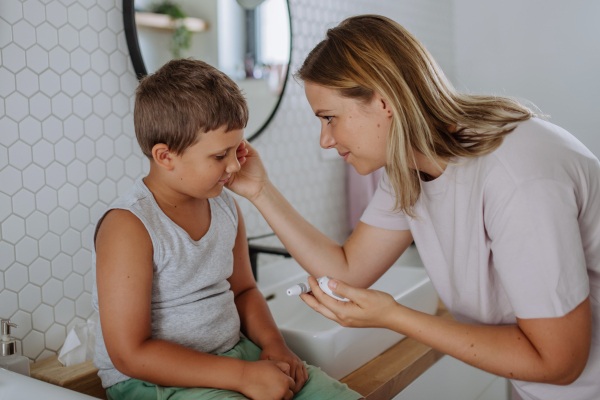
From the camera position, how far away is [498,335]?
94 cm

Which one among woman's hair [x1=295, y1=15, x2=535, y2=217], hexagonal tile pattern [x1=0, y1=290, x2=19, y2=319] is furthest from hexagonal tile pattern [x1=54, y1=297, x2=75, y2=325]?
woman's hair [x1=295, y1=15, x2=535, y2=217]

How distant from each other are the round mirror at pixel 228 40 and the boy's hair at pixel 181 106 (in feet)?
1.16

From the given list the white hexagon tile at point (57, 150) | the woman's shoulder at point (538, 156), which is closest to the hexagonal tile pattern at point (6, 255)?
the white hexagon tile at point (57, 150)

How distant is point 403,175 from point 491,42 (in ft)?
6.81

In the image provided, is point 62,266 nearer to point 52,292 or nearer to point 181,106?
point 52,292

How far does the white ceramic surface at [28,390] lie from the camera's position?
76 centimetres

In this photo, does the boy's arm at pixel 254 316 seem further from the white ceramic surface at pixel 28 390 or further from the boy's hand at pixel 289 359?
the white ceramic surface at pixel 28 390

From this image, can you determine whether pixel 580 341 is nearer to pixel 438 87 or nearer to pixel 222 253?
pixel 438 87

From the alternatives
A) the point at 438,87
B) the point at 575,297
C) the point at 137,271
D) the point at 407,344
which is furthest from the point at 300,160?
the point at 575,297

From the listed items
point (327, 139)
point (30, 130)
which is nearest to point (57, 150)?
point (30, 130)

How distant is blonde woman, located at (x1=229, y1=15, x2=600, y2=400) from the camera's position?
87 cm

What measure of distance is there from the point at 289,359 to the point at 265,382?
5.0 inches

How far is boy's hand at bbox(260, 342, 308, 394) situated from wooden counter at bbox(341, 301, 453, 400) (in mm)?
182

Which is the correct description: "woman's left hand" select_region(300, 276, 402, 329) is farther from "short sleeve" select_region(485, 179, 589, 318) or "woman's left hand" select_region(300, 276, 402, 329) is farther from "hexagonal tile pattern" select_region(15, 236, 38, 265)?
"hexagonal tile pattern" select_region(15, 236, 38, 265)
